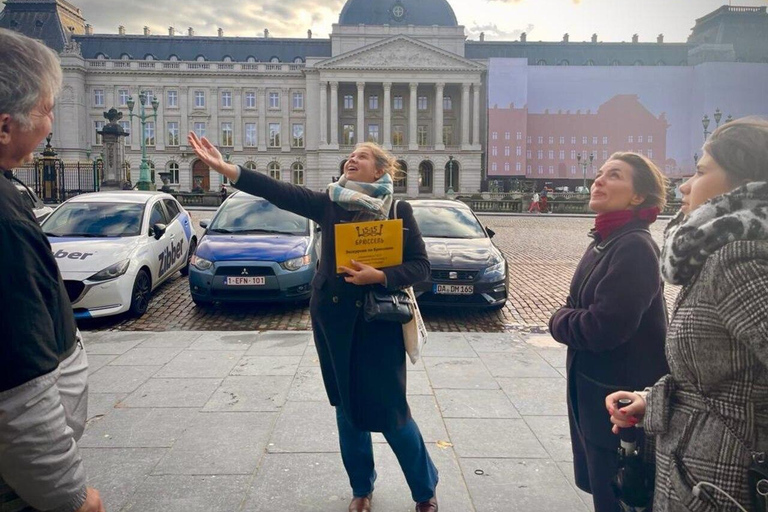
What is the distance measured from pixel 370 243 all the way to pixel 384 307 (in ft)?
1.08

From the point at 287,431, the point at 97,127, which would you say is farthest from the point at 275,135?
the point at 287,431

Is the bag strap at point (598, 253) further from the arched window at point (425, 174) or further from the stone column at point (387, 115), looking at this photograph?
the arched window at point (425, 174)

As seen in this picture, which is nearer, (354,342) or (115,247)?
(354,342)

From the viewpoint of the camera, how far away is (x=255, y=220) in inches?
407

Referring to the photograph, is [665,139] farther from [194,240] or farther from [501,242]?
[194,240]

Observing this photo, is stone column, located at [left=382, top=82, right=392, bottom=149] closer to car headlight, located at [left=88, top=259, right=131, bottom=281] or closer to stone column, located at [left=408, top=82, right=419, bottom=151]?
stone column, located at [left=408, top=82, right=419, bottom=151]

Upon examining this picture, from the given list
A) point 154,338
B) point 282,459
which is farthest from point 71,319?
point 154,338

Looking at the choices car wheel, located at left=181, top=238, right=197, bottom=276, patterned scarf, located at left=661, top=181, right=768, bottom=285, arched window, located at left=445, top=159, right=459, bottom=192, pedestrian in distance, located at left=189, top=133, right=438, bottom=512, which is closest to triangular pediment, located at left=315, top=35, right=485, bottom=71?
arched window, located at left=445, top=159, right=459, bottom=192

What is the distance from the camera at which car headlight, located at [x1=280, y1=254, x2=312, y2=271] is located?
9.13 meters

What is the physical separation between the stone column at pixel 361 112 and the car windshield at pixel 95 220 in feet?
212

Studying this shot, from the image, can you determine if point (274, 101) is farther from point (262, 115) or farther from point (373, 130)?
point (373, 130)

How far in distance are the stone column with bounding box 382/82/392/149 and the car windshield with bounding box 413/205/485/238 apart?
209 ft

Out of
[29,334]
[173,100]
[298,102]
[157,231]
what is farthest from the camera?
[298,102]

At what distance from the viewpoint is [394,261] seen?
321cm
